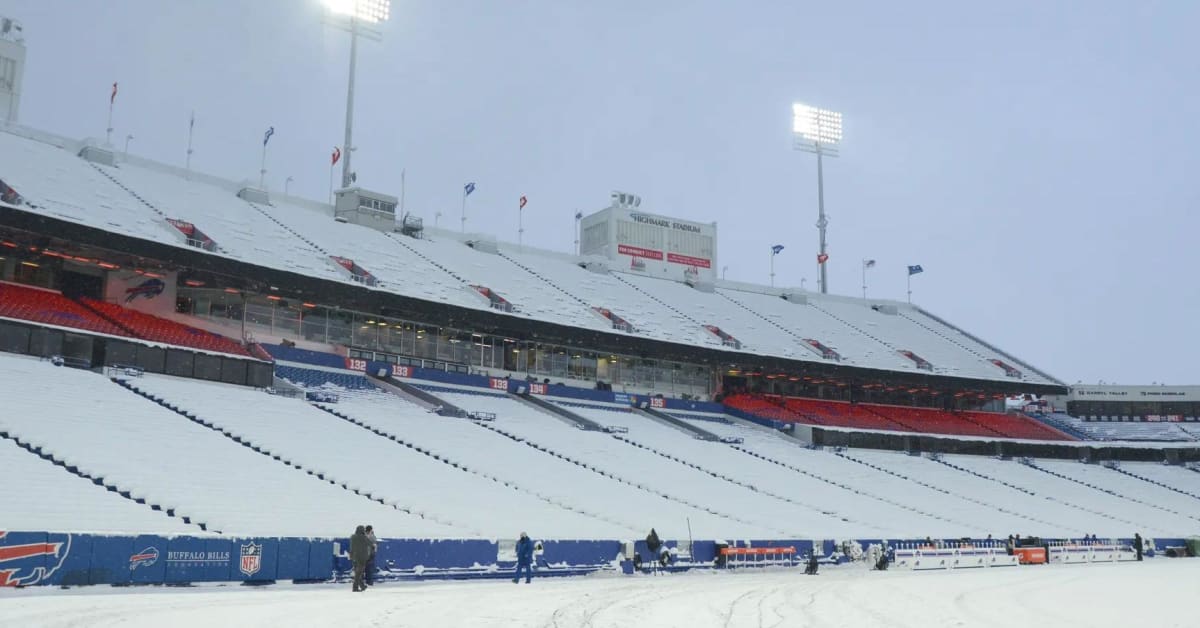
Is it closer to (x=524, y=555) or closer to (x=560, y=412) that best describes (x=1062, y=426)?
(x=560, y=412)

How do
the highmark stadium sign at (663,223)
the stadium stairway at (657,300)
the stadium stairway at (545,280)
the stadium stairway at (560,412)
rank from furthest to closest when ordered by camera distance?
the highmark stadium sign at (663,223), the stadium stairway at (657,300), the stadium stairway at (545,280), the stadium stairway at (560,412)

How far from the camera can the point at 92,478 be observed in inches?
949

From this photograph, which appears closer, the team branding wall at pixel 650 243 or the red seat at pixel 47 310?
the red seat at pixel 47 310

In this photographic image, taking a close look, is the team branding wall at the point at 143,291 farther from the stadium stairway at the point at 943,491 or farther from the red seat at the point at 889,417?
the stadium stairway at the point at 943,491

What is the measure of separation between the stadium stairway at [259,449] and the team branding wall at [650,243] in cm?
3944

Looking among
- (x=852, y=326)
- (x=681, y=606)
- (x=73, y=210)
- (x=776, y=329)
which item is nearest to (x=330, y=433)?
(x=73, y=210)

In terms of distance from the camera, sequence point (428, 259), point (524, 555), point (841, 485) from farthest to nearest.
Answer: point (428, 259), point (841, 485), point (524, 555)

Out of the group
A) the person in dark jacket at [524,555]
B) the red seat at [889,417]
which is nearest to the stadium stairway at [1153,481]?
the red seat at [889,417]

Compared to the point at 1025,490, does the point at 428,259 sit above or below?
above

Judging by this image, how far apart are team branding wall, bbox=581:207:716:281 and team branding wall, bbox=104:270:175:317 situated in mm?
32140

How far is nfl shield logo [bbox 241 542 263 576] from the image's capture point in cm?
2092

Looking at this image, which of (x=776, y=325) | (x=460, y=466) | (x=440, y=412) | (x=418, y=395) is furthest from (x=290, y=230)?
(x=776, y=325)

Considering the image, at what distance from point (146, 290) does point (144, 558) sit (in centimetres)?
2601

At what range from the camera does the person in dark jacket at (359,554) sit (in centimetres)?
2108
